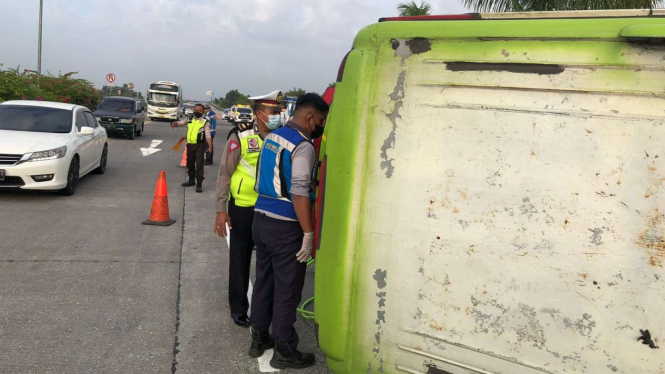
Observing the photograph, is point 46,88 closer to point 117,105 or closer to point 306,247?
point 117,105

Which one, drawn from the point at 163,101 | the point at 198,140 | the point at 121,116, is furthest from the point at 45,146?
the point at 163,101

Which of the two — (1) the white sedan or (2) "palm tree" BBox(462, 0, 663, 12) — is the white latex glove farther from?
(2) "palm tree" BBox(462, 0, 663, 12)

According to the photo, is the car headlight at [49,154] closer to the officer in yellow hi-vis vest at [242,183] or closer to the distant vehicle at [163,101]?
the officer in yellow hi-vis vest at [242,183]

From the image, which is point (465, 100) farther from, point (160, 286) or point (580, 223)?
point (160, 286)

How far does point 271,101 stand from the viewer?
14.2 feet

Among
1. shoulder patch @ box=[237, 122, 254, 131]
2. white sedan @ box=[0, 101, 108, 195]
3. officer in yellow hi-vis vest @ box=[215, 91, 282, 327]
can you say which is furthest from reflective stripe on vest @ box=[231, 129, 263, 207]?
white sedan @ box=[0, 101, 108, 195]

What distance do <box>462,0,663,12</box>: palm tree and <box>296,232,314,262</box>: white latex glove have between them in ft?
30.6

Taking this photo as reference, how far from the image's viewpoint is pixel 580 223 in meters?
2.04

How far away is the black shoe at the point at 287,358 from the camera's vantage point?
3.81 m

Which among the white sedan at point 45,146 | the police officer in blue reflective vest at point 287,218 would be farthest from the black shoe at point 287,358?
the white sedan at point 45,146

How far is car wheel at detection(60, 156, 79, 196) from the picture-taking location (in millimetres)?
9367

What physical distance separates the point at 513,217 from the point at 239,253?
2.74m

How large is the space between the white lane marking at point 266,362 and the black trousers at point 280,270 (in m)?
0.23

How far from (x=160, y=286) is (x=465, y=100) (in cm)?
399
